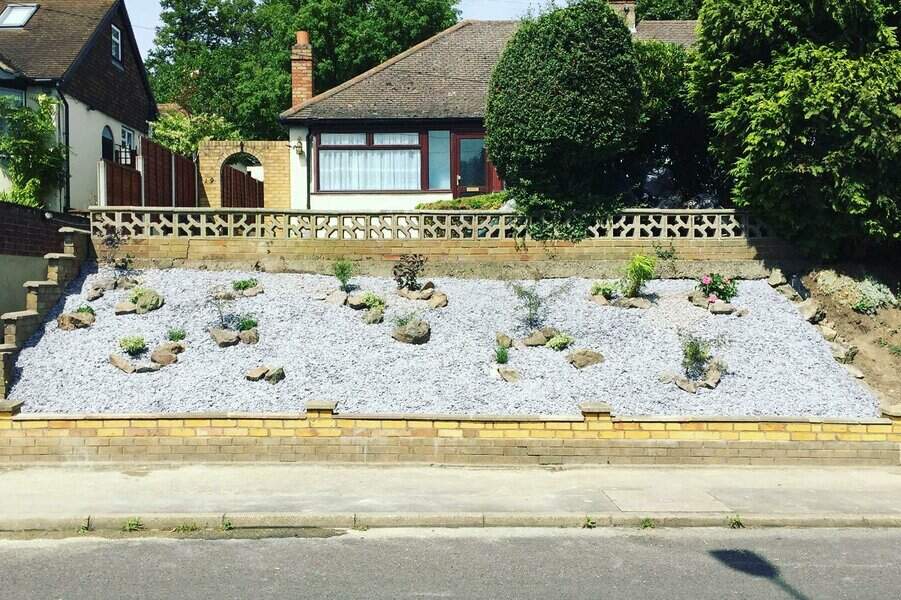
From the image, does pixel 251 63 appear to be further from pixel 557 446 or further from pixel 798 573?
pixel 798 573

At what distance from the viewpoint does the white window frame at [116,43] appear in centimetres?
2169

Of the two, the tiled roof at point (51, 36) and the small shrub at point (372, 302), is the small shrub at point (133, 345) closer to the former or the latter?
the small shrub at point (372, 302)

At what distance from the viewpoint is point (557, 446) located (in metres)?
10.2

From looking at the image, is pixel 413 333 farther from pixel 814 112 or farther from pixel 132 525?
pixel 814 112

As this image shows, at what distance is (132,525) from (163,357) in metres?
4.38

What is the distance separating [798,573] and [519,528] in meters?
2.56

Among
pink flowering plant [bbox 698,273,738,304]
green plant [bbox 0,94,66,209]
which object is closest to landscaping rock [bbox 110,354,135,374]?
green plant [bbox 0,94,66,209]

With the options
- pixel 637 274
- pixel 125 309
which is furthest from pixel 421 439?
pixel 125 309

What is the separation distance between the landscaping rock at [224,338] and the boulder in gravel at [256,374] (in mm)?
1005

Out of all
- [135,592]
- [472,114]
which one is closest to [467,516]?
[135,592]

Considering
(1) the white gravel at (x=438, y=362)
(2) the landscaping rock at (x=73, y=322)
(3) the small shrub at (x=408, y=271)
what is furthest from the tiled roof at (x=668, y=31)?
(2) the landscaping rock at (x=73, y=322)

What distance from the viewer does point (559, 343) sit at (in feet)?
40.1

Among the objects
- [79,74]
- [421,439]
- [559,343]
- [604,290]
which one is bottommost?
[421,439]

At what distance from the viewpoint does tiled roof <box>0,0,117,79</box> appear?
1814 centimetres
